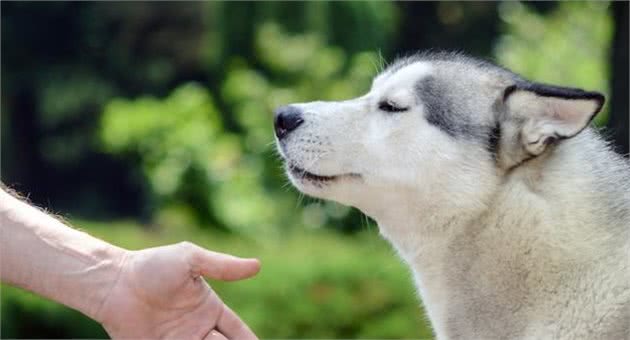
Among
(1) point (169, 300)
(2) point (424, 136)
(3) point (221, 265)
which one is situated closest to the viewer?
(3) point (221, 265)

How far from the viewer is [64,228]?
4.74 m

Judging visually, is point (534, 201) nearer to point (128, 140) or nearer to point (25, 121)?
point (128, 140)

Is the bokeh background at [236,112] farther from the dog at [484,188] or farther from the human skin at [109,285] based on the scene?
the human skin at [109,285]

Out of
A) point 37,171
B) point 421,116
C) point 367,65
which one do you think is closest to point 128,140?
point 367,65

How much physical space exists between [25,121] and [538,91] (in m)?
26.8

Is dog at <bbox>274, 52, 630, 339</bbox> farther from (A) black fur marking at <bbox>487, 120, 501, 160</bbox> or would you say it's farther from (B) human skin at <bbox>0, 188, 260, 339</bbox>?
(B) human skin at <bbox>0, 188, 260, 339</bbox>

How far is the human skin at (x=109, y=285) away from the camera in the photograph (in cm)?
457

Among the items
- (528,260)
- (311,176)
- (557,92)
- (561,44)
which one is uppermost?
(557,92)

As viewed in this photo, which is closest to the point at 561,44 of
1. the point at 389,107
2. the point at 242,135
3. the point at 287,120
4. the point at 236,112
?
the point at 236,112

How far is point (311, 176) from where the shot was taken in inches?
200

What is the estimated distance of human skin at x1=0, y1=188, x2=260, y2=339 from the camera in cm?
457

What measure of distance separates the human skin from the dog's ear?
138 centimetres

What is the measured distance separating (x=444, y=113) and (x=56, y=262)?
5.54 ft

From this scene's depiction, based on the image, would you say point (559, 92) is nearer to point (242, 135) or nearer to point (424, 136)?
point (424, 136)
